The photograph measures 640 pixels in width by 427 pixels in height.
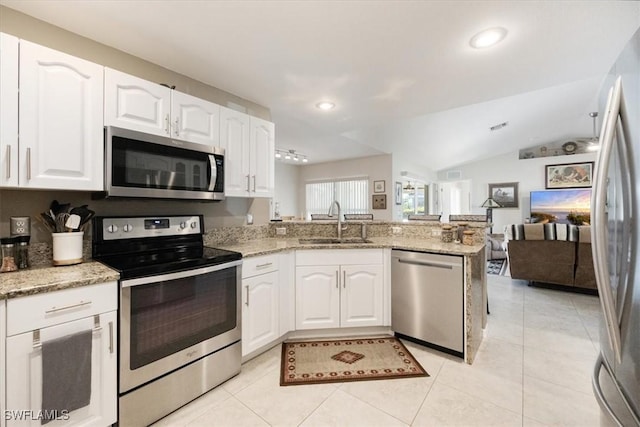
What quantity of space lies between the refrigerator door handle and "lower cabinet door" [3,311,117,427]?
6.59 ft

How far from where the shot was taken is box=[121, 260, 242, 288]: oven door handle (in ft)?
4.67

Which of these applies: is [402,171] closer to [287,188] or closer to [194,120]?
[287,188]

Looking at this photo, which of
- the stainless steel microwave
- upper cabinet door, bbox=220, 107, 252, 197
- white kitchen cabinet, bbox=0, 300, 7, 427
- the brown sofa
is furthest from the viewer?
the brown sofa

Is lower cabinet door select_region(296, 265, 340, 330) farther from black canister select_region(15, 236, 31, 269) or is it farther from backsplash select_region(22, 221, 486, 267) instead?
black canister select_region(15, 236, 31, 269)

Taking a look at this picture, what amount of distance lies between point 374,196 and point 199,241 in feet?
15.8

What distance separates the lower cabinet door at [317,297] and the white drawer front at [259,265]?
0.90 feet

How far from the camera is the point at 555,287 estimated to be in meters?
4.06

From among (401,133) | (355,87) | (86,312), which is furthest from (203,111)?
(401,133)

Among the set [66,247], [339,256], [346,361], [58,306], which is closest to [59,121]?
[66,247]

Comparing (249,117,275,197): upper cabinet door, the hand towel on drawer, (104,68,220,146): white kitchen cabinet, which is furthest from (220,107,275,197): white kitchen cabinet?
the hand towel on drawer

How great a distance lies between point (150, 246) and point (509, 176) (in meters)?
9.12

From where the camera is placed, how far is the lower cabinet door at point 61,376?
113 cm

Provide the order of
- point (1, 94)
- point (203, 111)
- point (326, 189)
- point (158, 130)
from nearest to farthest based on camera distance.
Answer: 1. point (1, 94)
2. point (158, 130)
3. point (203, 111)
4. point (326, 189)

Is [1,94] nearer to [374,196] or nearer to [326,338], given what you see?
[326,338]
